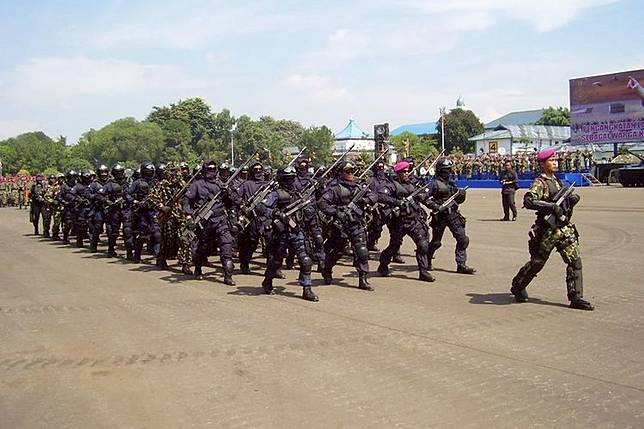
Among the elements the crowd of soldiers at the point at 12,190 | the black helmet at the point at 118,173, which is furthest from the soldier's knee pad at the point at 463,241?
the crowd of soldiers at the point at 12,190

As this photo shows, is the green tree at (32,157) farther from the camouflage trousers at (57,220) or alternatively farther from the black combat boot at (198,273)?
the black combat boot at (198,273)

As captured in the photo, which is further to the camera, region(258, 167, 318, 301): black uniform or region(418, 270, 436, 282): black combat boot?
region(418, 270, 436, 282): black combat boot

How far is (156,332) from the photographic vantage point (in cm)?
759

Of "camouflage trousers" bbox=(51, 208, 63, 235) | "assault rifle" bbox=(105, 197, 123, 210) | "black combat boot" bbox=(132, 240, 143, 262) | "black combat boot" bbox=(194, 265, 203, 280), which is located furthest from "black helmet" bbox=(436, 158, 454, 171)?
"camouflage trousers" bbox=(51, 208, 63, 235)

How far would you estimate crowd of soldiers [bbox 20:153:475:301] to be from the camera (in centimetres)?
985

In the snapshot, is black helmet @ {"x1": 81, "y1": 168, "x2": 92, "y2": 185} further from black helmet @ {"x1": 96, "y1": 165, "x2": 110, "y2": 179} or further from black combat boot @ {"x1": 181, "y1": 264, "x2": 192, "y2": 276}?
black combat boot @ {"x1": 181, "y1": 264, "x2": 192, "y2": 276}

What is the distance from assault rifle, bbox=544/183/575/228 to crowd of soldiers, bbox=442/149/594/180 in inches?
1270

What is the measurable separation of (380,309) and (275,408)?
142 inches

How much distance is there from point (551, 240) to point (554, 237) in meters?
0.05

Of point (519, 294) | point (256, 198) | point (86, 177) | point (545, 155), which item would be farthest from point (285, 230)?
point (86, 177)

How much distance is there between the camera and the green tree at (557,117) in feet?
317

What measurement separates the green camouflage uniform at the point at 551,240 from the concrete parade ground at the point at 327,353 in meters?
0.40

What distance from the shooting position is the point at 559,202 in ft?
26.5

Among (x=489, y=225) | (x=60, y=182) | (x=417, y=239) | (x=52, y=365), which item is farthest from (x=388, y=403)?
(x=60, y=182)
